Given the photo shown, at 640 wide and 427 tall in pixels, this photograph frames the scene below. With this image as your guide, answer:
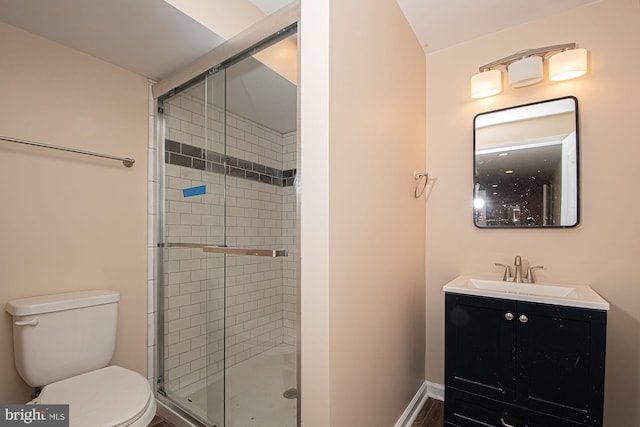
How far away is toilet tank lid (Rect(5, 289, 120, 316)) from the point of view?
1346mm

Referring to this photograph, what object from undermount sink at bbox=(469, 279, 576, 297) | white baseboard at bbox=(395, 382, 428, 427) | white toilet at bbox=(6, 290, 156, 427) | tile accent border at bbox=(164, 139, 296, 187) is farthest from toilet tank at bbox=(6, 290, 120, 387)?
undermount sink at bbox=(469, 279, 576, 297)

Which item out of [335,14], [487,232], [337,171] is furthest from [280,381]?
[335,14]

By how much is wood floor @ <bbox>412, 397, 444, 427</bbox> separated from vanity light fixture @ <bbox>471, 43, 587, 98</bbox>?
206cm

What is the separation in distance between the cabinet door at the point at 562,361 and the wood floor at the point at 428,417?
1.96 feet

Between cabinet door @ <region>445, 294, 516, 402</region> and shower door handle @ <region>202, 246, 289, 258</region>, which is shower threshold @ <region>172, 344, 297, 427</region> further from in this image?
cabinet door @ <region>445, 294, 516, 402</region>

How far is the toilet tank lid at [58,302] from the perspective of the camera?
4.42ft

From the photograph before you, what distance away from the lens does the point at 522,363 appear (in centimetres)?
142

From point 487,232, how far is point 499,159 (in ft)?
1.56

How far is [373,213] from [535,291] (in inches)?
42.2

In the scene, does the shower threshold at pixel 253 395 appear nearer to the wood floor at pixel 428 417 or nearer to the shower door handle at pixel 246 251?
the wood floor at pixel 428 417

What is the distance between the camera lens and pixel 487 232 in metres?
1.95

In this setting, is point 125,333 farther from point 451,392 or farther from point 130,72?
point 451,392

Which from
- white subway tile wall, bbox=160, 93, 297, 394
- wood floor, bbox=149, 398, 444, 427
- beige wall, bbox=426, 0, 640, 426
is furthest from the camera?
wood floor, bbox=149, 398, 444, 427

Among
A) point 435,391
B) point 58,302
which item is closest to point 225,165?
point 58,302
